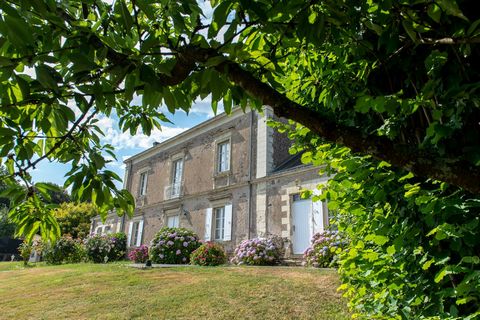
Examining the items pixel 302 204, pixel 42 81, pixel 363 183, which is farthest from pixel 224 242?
pixel 42 81

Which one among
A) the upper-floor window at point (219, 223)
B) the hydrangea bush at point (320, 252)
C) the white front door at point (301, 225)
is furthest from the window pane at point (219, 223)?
the hydrangea bush at point (320, 252)

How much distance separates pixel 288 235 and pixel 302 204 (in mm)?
1213

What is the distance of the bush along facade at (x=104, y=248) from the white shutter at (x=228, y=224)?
5.83m

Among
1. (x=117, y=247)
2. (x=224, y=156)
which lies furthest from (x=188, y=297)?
(x=117, y=247)

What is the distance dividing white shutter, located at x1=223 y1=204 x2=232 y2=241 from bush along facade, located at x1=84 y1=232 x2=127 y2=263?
19.1 ft

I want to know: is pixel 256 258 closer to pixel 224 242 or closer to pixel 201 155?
pixel 224 242

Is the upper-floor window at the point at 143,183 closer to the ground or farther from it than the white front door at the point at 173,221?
Answer: farther from it

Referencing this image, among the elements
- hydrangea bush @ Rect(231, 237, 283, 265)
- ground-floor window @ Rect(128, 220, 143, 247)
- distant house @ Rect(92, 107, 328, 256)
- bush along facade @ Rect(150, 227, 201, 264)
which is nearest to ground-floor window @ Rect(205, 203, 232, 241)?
distant house @ Rect(92, 107, 328, 256)

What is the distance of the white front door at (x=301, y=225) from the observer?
40.1 feet

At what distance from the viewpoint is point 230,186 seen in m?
15.5

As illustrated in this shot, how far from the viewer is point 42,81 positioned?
3.68 ft

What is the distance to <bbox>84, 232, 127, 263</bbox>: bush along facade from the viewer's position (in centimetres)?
1730

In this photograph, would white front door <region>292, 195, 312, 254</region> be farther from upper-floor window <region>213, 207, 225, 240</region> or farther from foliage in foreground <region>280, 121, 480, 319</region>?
foliage in foreground <region>280, 121, 480, 319</region>

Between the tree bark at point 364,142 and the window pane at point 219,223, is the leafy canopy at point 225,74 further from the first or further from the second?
the window pane at point 219,223
